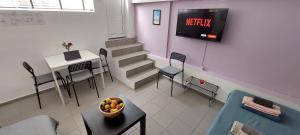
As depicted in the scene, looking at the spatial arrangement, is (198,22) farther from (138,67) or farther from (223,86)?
(138,67)

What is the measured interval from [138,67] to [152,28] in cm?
110

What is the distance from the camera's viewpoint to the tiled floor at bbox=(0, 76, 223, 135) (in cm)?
191

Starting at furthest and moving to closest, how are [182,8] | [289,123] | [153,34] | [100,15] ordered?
1. [153,34]
2. [100,15]
3. [182,8]
4. [289,123]

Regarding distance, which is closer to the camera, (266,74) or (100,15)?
(266,74)

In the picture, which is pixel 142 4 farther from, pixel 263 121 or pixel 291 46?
pixel 263 121

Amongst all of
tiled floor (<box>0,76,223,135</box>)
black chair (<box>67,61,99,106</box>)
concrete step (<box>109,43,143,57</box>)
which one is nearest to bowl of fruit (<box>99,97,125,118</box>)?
tiled floor (<box>0,76,223,135</box>)

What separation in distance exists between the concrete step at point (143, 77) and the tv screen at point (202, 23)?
3.78 ft

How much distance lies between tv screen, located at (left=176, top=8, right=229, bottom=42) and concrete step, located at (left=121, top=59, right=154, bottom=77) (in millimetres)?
1162

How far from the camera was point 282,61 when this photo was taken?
180cm

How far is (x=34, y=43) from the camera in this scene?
2393mm

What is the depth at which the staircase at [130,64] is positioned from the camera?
2994 millimetres

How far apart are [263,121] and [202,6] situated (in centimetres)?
198

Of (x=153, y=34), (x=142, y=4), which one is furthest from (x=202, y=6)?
(x=142, y=4)

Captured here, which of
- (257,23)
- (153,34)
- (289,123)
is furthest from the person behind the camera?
(153,34)
